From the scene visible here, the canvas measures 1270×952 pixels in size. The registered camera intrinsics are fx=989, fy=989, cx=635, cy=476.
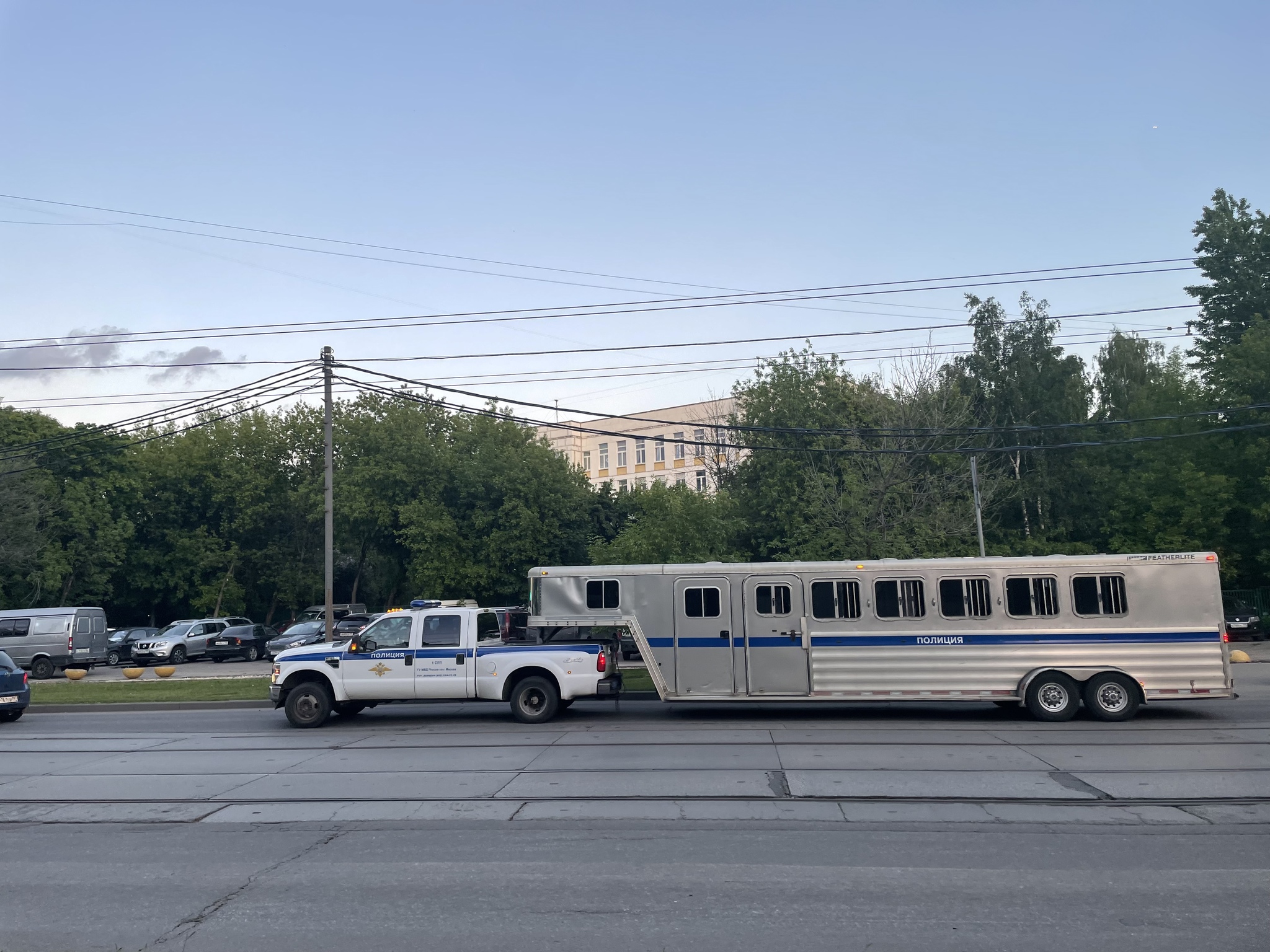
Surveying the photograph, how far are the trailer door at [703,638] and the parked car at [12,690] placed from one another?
12.3m

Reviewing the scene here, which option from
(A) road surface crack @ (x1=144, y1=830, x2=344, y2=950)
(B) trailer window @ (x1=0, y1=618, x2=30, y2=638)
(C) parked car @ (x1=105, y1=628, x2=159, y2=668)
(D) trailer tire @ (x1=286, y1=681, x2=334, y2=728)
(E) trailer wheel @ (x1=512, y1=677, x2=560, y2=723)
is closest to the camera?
(A) road surface crack @ (x1=144, y1=830, x2=344, y2=950)

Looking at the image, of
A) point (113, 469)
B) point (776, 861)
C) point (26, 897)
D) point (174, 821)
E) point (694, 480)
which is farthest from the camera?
point (694, 480)

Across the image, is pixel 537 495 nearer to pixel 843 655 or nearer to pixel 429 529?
pixel 429 529

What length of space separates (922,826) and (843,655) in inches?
290

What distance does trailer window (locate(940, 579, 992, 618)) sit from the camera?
15.7 meters

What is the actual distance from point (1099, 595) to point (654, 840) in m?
10.2

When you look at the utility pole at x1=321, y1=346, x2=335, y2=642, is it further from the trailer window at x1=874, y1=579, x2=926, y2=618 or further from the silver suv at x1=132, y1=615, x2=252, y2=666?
the silver suv at x1=132, y1=615, x2=252, y2=666

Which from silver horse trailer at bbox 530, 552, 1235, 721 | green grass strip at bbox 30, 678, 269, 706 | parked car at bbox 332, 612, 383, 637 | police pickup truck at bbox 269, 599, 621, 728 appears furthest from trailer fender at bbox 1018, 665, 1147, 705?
parked car at bbox 332, 612, 383, 637

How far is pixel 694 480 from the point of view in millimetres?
80562

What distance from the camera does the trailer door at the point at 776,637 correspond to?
1602 centimetres

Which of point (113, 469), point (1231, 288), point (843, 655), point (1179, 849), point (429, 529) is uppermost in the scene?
point (1231, 288)

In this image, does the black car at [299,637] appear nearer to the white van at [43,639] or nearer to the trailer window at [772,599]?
the white van at [43,639]

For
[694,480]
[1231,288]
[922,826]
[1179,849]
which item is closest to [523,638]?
[922,826]

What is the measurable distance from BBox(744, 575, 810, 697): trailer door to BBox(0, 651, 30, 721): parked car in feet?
44.3
